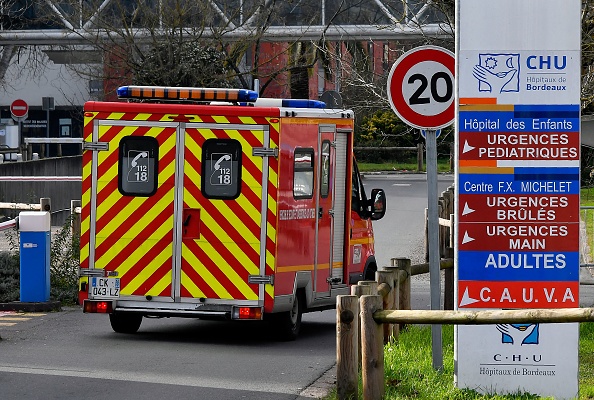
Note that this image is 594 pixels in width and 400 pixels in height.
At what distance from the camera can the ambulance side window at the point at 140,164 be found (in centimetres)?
1205

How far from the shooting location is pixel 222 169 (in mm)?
11906

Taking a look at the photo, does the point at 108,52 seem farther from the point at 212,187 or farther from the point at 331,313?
the point at 212,187

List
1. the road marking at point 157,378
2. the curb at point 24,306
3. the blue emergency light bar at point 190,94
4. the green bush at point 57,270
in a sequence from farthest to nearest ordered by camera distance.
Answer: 1. the green bush at point 57,270
2. the curb at point 24,306
3. the blue emergency light bar at point 190,94
4. the road marking at point 157,378

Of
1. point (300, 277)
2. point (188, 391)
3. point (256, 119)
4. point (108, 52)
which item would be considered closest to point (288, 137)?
point (256, 119)

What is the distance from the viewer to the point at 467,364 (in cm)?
878

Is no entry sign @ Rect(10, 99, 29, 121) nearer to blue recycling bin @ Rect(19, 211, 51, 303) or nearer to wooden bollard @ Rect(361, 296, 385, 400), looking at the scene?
blue recycling bin @ Rect(19, 211, 51, 303)

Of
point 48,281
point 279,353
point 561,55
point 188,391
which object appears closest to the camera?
point 561,55

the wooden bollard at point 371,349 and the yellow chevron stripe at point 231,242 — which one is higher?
the yellow chevron stripe at point 231,242

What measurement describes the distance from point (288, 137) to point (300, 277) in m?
1.48

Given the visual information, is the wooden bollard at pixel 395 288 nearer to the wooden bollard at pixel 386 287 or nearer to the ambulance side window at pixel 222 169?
the wooden bollard at pixel 386 287

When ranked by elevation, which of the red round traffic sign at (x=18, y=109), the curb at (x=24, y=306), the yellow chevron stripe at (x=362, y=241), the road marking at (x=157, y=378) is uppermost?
the red round traffic sign at (x=18, y=109)

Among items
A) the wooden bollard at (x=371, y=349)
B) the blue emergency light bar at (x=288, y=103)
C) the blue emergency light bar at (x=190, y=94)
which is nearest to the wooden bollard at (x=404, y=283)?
the blue emergency light bar at (x=190, y=94)

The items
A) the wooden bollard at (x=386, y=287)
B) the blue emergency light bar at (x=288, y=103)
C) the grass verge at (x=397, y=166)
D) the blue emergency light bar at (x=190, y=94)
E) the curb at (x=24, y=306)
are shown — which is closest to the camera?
the wooden bollard at (x=386, y=287)

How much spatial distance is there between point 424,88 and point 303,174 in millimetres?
3306
